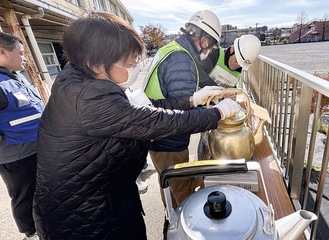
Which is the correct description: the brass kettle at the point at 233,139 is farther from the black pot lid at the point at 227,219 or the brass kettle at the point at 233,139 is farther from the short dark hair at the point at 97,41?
the short dark hair at the point at 97,41

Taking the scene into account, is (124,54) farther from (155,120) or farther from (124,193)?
(124,193)

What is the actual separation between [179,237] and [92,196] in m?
0.45

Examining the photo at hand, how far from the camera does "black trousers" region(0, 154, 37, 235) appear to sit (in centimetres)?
182

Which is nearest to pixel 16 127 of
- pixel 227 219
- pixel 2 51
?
pixel 2 51

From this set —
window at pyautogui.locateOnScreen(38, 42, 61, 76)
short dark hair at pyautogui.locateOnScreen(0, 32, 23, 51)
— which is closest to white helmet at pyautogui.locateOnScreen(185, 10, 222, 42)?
short dark hair at pyautogui.locateOnScreen(0, 32, 23, 51)

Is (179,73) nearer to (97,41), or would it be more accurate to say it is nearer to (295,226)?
(97,41)

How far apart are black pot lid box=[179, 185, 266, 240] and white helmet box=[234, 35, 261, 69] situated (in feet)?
5.10

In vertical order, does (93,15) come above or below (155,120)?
above

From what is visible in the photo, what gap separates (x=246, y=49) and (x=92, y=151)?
69.7 inches

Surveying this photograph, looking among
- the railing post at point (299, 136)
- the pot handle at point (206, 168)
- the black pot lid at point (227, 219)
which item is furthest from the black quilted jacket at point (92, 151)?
the railing post at point (299, 136)

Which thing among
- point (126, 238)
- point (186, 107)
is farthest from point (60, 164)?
point (186, 107)

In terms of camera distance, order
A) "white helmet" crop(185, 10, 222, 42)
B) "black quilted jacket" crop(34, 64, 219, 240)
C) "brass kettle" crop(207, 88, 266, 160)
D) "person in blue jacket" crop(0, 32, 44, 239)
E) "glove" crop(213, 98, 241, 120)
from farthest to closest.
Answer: "person in blue jacket" crop(0, 32, 44, 239) < "white helmet" crop(185, 10, 222, 42) < "brass kettle" crop(207, 88, 266, 160) < "glove" crop(213, 98, 241, 120) < "black quilted jacket" crop(34, 64, 219, 240)

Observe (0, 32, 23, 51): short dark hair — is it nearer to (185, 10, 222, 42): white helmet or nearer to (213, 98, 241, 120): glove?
(185, 10, 222, 42): white helmet

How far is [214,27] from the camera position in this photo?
5.27 ft
